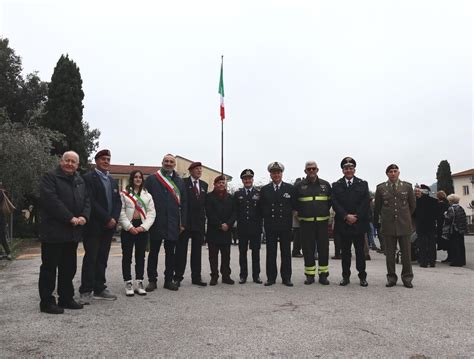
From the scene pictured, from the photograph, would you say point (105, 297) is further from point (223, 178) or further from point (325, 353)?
point (325, 353)

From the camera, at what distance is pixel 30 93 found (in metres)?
29.7

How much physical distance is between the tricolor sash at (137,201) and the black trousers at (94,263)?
0.56 meters

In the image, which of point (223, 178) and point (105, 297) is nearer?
point (105, 297)

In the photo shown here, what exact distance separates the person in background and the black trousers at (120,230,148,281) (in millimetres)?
7206

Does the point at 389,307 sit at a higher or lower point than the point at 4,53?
lower

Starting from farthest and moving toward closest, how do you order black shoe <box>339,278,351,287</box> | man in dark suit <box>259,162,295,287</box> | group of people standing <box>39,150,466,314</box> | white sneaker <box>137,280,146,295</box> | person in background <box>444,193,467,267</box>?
person in background <box>444,193,467,267</box> < man in dark suit <box>259,162,295,287</box> < black shoe <box>339,278,351,287</box> < white sneaker <box>137,280,146,295</box> < group of people standing <box>39,150,466,314</box>

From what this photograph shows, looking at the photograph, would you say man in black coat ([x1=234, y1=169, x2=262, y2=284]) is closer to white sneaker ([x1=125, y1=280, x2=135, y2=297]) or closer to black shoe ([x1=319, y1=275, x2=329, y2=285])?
black shoe ([x1=319, y1=275, x2=329, y2=285])

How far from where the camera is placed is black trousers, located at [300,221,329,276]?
683 centimetres

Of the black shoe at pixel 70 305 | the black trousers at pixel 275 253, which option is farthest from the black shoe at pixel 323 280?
the black shoe at pixel 70 305

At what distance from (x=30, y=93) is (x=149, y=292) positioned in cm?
2829

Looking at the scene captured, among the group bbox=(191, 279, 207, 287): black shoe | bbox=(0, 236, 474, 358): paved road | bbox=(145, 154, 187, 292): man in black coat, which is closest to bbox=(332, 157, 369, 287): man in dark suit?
bbox=(0, 236, 474, 358): paved road

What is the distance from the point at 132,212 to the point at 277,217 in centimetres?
235

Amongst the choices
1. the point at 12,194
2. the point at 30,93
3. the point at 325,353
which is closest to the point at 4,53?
the point at 30,93

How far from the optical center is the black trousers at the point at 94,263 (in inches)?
212
